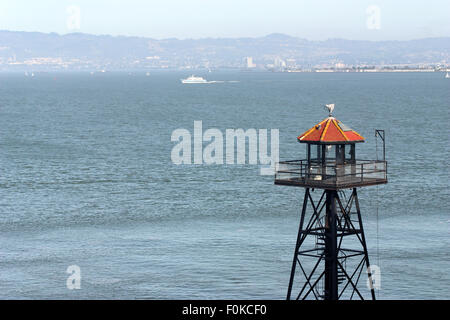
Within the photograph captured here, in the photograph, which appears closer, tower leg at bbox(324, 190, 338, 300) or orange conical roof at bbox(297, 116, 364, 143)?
orange conical roof at bbox(297, 116, 364, 143)

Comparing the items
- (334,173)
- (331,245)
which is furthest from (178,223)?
(334,173)

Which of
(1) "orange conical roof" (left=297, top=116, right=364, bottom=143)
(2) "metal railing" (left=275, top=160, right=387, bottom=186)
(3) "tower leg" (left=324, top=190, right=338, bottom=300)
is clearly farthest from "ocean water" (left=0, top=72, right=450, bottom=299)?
(1) "orange conical roof" (left=297, top=116, right=364, bottom=143)

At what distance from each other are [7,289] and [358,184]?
2265 centimetres

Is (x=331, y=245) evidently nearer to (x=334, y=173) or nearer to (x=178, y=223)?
(x=334, y=173)

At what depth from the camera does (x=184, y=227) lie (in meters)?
63.7

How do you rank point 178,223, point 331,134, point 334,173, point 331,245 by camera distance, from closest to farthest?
point 334,173 < point 331,134 < point 331,245 < point 178,223

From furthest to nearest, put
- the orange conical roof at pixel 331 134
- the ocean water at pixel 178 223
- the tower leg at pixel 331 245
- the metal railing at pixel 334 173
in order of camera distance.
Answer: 1. the ocean water at pixel 178 223
2. the tower leg at pixel 331 245
3. the orange conical roof at pixel 331 134
4. the metal railing at pixel 334 173

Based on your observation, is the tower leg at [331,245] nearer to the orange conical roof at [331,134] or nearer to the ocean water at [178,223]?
the orange conical roof at [331,134]

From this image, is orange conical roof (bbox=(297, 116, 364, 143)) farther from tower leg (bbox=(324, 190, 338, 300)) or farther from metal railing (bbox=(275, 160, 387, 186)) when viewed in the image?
tower leg (bbox=(324, 190, 338, 300))

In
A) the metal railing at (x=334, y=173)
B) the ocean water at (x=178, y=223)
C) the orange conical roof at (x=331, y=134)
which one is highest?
the orange conical roof at (x=331, y=134)

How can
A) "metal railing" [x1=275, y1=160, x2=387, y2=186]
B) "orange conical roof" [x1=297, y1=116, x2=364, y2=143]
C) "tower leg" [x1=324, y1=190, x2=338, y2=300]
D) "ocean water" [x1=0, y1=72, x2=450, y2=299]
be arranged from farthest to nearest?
"ocean water" [x1=0, y1=72, x2=450, y2=299] → "tower leg" [x1=324, y1=190, x2=338, y2=300] → "orange conical roof" [x1=297, y1=116, x2=364, y2=143] → "metal railing" [x1=275, y1=160, x2=387, y2=186]

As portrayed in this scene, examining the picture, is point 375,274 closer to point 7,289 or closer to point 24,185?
point 7,289

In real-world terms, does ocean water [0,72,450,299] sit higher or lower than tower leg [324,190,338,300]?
lower

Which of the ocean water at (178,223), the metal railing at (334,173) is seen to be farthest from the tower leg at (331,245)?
the ocean water at (178,223)
